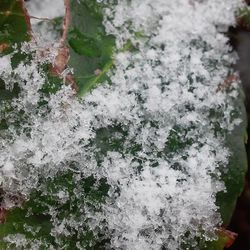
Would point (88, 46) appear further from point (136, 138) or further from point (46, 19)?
point (136, 138)

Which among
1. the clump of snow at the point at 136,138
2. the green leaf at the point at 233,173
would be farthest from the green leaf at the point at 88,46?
the green leaf at the point at 233,173

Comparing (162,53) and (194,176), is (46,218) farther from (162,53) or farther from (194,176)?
(162,53)

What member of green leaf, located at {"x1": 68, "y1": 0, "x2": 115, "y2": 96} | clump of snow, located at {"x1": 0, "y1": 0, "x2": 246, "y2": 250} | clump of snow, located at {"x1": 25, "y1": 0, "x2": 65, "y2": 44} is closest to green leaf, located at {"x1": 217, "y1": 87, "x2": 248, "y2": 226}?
clump of snow, located at {"x1": 0, "y1": 0, "x2": 246, "y2": 250}

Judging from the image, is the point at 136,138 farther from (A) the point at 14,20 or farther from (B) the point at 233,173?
(A) the point at 14,20

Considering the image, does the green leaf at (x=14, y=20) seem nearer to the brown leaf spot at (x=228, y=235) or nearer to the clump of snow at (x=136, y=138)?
the clump of snow at (x=136, y=138)

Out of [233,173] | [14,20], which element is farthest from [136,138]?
[14,20]

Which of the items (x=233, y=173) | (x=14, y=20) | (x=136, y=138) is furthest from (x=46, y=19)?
(x=233, y=173)

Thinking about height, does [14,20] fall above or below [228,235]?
above

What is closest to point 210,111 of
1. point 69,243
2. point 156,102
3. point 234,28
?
point 156,102

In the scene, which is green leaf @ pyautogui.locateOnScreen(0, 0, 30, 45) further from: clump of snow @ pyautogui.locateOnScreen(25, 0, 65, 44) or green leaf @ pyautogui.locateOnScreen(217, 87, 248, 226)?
green leaf @ pyautogui.locateOnScreen(217, 87, 248, 226)
